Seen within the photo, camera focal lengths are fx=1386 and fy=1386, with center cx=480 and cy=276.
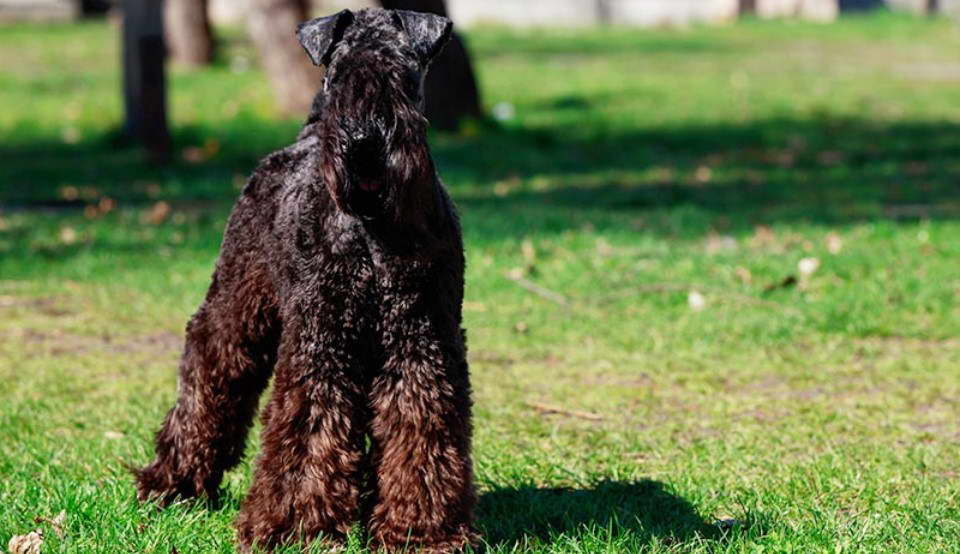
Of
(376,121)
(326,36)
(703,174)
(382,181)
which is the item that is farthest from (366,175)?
(703,174)

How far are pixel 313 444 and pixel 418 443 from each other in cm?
33

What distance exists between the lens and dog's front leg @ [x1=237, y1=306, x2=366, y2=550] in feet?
14.2

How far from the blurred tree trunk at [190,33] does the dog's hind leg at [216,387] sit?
17414mm

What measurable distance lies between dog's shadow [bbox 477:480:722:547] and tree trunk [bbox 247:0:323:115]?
35.9 ft

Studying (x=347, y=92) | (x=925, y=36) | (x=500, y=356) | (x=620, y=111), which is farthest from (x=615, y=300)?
(x=925, y=36)

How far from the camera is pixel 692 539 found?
15.2 feet

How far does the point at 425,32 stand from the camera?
430 cm

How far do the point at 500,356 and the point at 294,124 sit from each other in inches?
365

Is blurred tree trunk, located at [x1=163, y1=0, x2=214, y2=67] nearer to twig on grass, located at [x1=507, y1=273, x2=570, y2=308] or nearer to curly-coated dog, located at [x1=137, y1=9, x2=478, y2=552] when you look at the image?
twig on grass, located at [x1=507, y1=273, x2=570, y2=308]

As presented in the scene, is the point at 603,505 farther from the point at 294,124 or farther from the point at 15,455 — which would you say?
the point at 294,124

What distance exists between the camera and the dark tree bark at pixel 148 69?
14484 mm

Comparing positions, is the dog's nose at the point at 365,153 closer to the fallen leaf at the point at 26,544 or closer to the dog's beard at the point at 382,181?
the dog's beard at the point at 382,181

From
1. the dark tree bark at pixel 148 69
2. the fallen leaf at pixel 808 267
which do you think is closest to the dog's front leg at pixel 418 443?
the fallen leaf at pixel 808 267

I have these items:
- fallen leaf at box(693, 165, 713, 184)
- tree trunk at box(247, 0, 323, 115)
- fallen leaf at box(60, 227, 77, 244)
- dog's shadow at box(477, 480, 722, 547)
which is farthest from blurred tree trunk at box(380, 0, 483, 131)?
dog's shadow at box(477, 480, 722, 547)
